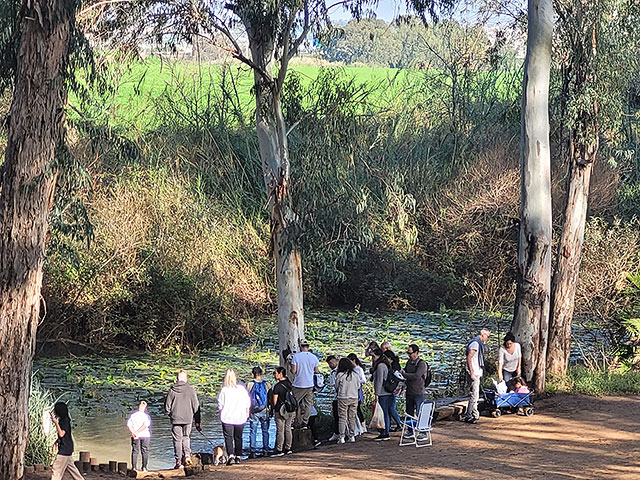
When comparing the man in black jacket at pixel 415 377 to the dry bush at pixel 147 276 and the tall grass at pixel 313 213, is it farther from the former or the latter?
the dry bush at pixel 147 276

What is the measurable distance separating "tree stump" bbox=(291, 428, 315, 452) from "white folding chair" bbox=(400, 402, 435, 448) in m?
1.60

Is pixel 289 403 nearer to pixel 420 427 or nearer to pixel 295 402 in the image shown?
pixel 295 402

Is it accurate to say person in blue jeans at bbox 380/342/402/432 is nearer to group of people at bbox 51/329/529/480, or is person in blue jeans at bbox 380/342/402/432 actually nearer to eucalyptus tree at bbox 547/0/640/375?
group of people at bbox 51/329/529/480

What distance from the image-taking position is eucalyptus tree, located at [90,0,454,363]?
20016 mm

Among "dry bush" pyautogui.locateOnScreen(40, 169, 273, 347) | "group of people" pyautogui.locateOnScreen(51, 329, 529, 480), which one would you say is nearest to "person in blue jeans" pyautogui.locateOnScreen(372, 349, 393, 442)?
"group of people" pyautogui.locateOnScreen(51, 329, 529, 480)

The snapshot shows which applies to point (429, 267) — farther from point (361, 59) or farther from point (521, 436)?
point (361, 59)

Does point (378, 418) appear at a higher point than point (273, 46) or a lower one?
lower

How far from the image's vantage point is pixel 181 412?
1428 cm

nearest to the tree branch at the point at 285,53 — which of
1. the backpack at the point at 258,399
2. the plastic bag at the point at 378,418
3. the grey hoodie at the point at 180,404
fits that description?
the backpack at the point at 258,399

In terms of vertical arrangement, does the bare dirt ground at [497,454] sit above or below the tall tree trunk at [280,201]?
below

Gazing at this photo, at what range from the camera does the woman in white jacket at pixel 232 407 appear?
14828mm

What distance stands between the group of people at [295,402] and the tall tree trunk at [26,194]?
1.78 m

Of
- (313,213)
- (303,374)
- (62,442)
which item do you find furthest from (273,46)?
(62,442)

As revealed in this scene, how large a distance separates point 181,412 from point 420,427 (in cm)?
371
